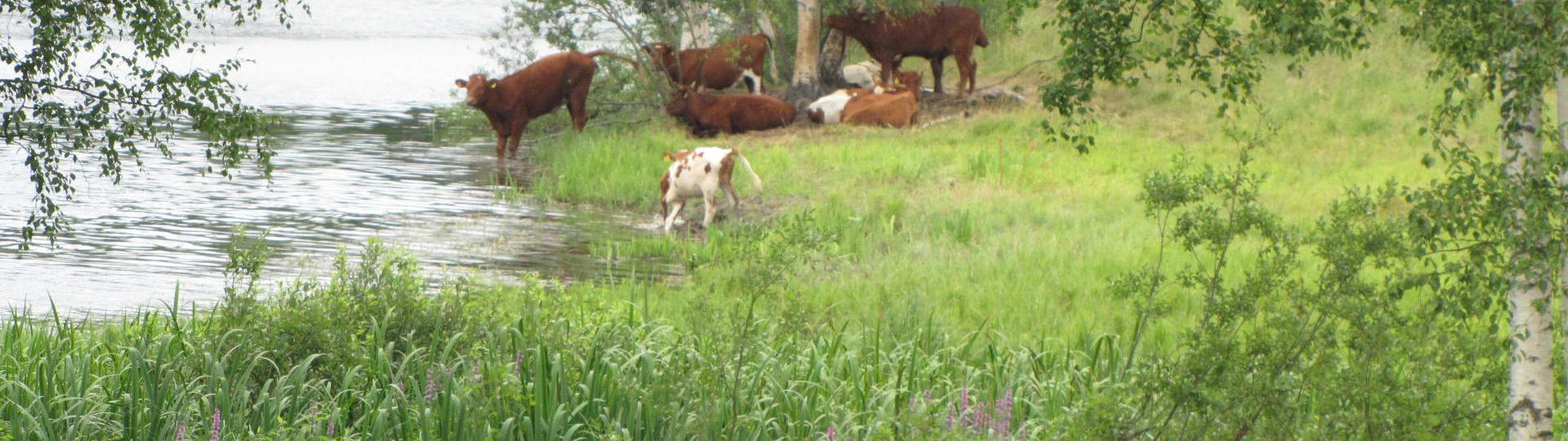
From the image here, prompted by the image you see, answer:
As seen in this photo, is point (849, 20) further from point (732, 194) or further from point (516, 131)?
point (732, 194)

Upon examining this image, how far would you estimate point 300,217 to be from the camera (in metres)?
14.5

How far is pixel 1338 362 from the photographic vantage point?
5.30 m

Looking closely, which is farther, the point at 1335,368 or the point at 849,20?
the point at 849,20

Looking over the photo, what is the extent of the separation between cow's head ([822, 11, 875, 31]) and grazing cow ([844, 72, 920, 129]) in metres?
1.80

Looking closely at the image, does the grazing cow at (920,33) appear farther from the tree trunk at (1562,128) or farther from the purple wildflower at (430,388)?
the tree trunk at (1562,128)

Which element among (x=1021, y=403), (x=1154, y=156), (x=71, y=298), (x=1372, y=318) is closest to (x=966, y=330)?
(x=1021, y=403)

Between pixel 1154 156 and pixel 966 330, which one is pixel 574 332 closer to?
pixel 966 330

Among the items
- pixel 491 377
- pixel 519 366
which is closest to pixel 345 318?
pixel 519 366

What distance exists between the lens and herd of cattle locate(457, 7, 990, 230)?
63.0 feet

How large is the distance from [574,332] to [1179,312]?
3.71m

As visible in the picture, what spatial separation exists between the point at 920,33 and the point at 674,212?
7.68 m

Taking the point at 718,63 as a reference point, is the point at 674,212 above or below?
below

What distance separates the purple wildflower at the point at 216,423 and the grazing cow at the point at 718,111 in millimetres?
13315

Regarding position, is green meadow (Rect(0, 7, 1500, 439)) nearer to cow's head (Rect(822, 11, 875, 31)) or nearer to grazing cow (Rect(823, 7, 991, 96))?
grazing cow (Rect(823, 7, 991, 96))
